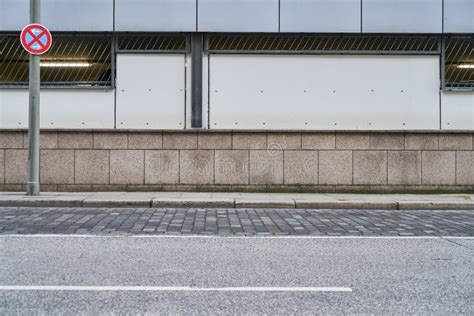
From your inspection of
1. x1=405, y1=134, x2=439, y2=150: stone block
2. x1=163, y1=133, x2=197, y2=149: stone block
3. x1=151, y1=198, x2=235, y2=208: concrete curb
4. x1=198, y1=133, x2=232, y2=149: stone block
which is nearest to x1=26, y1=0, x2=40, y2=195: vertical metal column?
x1=151, y1=198, x2=235, y2=208: concrete curb

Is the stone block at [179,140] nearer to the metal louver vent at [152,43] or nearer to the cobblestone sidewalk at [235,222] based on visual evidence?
the metal louver vent at [152,43]

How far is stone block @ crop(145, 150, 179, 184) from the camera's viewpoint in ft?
44.4

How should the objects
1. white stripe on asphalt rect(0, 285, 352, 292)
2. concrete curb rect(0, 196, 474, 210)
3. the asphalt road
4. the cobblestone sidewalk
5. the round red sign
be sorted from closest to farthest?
the asphalt road < white stripe on asphalt rect(0, 285, 352, 292) < the cobblestone sidewalk < concrete curb rect(0, 196, 474, 210) < the round red sign

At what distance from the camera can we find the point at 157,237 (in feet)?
23.9

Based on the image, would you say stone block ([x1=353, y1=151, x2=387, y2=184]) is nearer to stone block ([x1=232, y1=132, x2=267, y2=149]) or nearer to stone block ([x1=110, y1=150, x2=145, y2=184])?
stone block ([x1=232, y1=132, x2=267, y2=149])

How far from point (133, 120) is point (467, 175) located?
10.2 m

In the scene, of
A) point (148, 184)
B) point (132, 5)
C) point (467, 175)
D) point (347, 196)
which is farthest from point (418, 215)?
point (132, 5)

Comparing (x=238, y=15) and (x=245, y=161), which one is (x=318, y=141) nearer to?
(x=245, y=161)

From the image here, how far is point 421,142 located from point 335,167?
8.88ft

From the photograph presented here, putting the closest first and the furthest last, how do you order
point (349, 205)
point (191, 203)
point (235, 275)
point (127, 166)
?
point (235, 275) → point (191, 203) → point (349, 205) → point (127, 166)

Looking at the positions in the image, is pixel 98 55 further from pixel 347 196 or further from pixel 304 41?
pixel 347 196

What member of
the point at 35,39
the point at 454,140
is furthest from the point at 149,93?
the point at 454,140

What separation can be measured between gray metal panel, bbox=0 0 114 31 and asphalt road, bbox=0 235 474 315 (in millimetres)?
8218

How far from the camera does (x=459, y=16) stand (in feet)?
44.9
